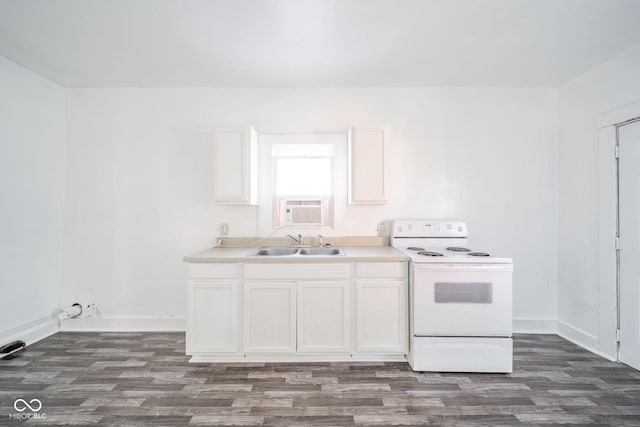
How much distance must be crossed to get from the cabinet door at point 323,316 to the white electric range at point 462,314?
0.55 meters

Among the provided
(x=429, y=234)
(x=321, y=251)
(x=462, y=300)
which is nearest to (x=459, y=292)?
(x=462, y=300)

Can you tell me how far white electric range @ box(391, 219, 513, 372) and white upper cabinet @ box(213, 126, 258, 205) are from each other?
1.67 m

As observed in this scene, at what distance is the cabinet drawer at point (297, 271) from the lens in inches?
97.0

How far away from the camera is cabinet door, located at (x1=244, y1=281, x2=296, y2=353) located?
2.44 metres

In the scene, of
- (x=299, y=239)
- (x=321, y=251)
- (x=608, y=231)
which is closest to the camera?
(x=608, y=231)

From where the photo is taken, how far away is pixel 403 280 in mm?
2461

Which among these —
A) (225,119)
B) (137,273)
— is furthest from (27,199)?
(225,119)

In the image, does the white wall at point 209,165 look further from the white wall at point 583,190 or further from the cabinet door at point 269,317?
the cabinet door at point 269,317

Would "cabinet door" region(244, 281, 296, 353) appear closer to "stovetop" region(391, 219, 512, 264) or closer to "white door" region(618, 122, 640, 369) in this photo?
"stovetop" region(391, 219, 512, 264)

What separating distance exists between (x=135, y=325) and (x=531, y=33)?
4.34 m

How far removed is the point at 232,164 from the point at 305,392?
1.98 meters

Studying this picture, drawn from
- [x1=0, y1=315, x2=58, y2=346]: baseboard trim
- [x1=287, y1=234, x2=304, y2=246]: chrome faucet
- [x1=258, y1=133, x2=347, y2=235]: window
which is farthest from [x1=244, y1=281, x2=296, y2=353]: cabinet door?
[x1=0, y1=315, x2=58, y2=346]: baseboard trim

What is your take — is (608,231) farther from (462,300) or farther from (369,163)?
(369,163)

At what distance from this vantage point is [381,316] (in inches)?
96.4
